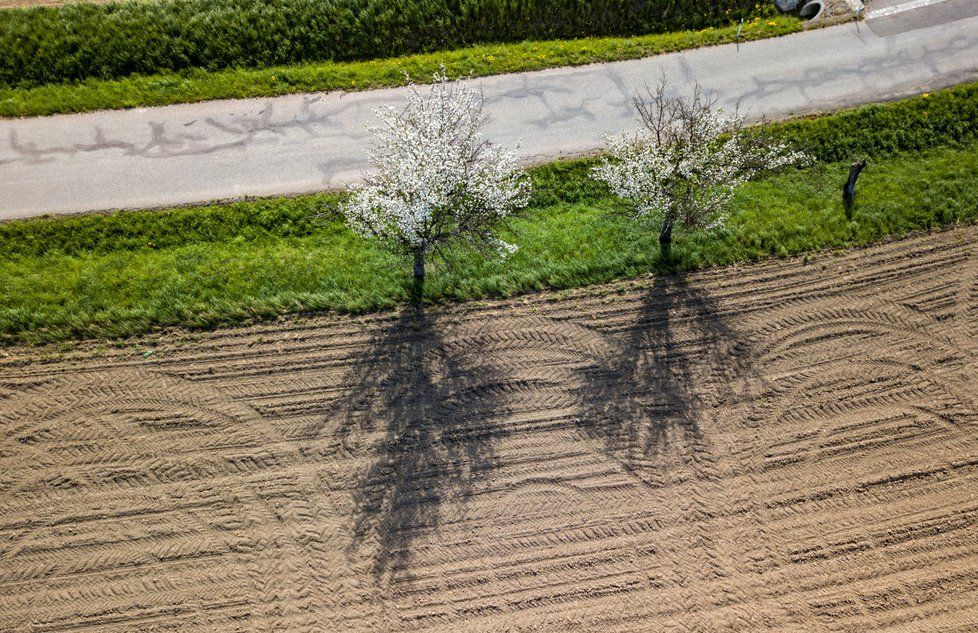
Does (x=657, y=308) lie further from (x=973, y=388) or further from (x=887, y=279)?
(x=973, y=388)

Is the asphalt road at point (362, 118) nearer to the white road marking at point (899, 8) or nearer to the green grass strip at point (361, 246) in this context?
the white road marking at point (899, 8)

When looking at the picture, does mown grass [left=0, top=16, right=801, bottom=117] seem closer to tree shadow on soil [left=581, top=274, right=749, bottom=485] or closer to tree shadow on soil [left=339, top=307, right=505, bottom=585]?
tree shadow on soil [left=339, top=307, right=505, bottom=585]

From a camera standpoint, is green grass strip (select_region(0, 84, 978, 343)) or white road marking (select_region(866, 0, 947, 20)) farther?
white road marking (select_region(866, 0, 947, 20))

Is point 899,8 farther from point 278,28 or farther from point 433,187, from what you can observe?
point 278,28

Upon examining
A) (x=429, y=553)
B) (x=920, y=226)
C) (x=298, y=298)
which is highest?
(x=920, y=226)

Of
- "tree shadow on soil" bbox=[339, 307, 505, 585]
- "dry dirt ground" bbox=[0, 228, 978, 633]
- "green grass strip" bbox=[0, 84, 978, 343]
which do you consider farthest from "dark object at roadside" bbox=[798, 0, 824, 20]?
"tree shadow on soil" bbox=[339, 307, 505, 585]

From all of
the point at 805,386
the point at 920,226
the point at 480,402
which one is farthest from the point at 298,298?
the point at 920,226
